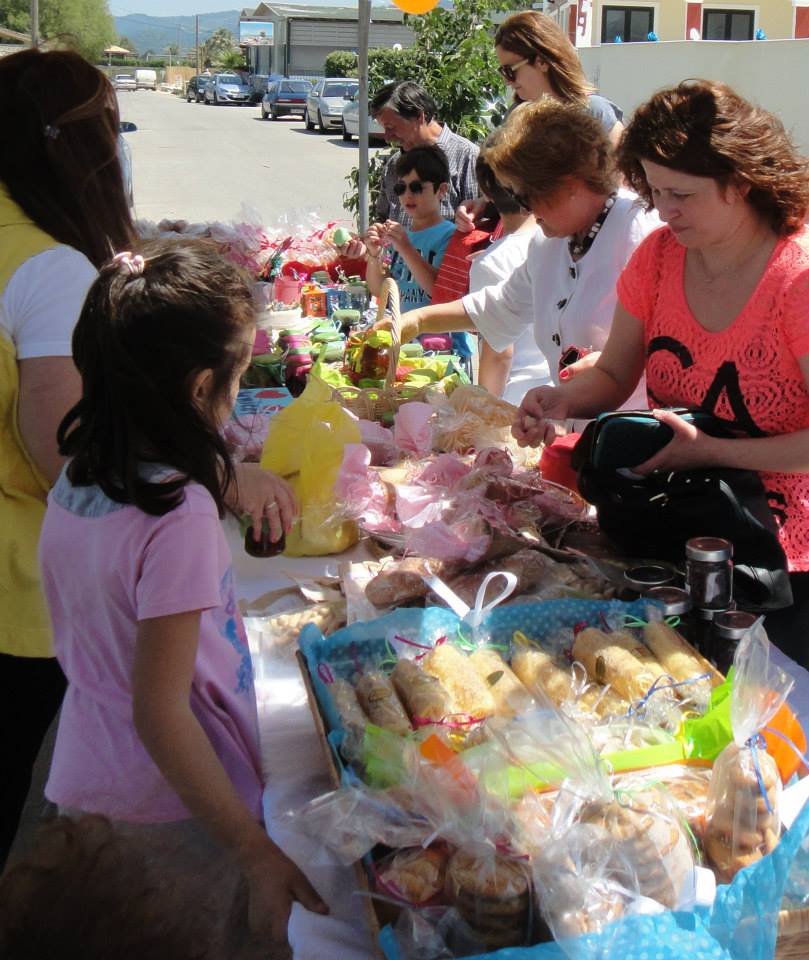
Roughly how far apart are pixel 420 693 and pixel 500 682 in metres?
0.13

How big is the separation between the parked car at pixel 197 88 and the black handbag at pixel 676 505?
168 feet

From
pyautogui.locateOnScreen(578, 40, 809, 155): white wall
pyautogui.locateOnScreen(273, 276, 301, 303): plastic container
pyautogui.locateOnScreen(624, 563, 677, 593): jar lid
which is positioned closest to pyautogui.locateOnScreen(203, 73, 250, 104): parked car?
pyautogui.locateOnScreen(578, 40, 809, 155): white wall

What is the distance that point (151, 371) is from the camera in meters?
1.27

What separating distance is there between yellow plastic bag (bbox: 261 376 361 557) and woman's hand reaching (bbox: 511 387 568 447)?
383 mm

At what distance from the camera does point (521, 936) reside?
113cm

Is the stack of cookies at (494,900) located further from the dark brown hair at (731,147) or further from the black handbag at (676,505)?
the dark brown hair at (731,147)

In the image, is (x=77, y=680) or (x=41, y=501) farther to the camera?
(x=41, y=501)

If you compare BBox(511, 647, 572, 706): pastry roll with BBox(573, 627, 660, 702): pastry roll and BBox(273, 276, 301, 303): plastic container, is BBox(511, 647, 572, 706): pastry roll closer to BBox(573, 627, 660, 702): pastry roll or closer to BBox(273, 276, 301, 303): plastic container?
BBox(573, 627, 660, 702): pastry roll

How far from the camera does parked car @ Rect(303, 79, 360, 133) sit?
96.9 ft

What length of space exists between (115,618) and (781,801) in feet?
2.95

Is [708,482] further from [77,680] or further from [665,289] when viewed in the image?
[77,680]

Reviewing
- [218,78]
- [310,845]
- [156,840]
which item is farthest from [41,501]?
[218,78]

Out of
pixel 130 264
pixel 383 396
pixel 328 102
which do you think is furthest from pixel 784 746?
pixel 328 102

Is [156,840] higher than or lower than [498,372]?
higher
